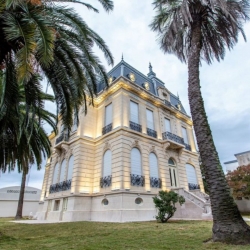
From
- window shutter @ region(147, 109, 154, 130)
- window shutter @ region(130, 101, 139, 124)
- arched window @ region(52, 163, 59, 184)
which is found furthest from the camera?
arched window @ region(52, 163, 59, 184)

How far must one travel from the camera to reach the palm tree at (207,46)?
554cm

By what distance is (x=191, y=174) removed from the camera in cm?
2077

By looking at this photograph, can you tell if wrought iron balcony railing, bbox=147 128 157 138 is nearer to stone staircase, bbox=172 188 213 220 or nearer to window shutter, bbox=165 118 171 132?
window shutter, bbox=165 118 171 132

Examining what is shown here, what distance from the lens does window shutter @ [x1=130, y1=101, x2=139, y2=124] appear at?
17402 mm

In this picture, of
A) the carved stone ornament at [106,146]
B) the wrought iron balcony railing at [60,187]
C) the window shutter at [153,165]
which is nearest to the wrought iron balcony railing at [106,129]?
the carved stone ornament at [106,146]

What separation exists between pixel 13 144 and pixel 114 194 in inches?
298

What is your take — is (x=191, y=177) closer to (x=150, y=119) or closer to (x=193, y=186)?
(x=193, y=186)

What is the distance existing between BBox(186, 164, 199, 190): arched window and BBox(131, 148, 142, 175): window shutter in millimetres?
7222

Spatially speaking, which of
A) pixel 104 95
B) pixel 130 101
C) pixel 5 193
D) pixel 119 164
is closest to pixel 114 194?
pixel 119 164

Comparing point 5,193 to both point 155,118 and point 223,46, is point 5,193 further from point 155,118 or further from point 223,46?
point 223,46

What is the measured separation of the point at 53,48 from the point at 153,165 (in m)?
13.7

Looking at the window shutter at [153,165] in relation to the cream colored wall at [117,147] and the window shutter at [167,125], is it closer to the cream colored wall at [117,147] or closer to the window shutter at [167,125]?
the cream colored wall at [117,147]

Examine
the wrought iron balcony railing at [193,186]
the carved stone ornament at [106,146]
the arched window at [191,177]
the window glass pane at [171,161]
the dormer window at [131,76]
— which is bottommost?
the wrought iron balcony railing at [193,186]

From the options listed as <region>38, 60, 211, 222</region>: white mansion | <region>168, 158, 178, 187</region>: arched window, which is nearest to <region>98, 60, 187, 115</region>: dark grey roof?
<region>38, 60, 211, 222</region>: white mansion
